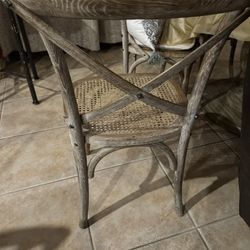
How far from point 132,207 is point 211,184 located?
1.14ft

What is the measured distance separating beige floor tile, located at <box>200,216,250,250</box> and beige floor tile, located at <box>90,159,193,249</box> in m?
0.08

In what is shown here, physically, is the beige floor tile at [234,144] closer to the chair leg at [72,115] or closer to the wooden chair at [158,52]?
the wooden chair at [158,52]

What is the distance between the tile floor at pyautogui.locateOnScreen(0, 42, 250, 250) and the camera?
1.01 metres

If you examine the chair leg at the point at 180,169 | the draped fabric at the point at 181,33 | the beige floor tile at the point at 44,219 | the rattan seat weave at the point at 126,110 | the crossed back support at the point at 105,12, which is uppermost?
the crossed back support at the point at 105,12

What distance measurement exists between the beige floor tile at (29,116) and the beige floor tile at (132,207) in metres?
0.53

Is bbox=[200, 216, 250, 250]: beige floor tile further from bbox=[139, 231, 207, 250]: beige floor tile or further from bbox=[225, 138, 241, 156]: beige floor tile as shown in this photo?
bbox=[225, 138, 241, 156]: beige floor tile

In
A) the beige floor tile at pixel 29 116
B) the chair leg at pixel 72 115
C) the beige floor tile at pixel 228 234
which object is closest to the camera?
the chair leg at pixel 72 115

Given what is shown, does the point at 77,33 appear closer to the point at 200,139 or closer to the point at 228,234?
the point at 200,139

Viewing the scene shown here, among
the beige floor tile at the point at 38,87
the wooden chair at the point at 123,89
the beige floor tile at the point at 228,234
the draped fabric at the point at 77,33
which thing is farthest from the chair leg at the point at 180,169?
A: the draped fabric at the point at 77,33

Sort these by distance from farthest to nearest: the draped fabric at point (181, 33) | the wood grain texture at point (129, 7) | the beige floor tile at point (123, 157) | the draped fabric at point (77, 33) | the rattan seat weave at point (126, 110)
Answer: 1. the draped fabric at point (77, 33)
2. the beige floor tile at point (123, 157)
3. the draped fabric at point (181, 33)
4. the rattan seat weave at point (126, 110)
5. the wood grain texture at point (129, 7)

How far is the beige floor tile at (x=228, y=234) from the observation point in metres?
0.98

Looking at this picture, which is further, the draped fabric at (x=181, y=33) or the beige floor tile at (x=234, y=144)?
the beige floor tile at (x=234, y=144)

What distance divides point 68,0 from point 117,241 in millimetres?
815

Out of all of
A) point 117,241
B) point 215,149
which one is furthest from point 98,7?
point 215,149
